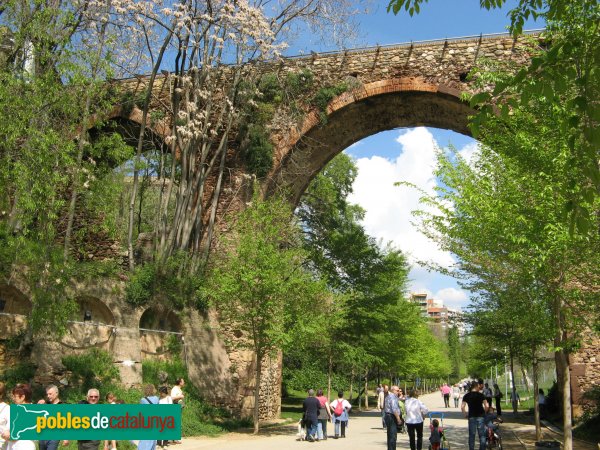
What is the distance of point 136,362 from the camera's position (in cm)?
1514

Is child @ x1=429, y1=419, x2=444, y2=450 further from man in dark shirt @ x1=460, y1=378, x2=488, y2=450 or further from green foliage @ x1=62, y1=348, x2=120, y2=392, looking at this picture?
green foliage @ x1=62, y1=348, x2=120, y2=392

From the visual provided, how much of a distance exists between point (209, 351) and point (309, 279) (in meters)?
3.51

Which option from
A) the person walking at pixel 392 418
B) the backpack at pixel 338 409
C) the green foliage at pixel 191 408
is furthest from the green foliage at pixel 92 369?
the person walking at pixel 392 418

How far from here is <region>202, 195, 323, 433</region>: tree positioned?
51.4 feet

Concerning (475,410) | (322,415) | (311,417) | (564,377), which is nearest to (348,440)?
(322,415)

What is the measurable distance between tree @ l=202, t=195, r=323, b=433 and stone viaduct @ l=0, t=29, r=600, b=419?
1524 millimetres

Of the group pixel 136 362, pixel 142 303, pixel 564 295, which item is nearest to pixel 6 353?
pixel 136 362

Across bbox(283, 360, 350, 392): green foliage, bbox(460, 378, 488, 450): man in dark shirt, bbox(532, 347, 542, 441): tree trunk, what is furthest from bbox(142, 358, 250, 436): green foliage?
bbox(283, 360, 350, 392): green foliage

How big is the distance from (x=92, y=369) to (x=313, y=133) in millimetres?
9728

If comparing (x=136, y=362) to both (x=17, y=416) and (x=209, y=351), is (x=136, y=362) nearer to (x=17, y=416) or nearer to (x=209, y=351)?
(x=209, y=351)

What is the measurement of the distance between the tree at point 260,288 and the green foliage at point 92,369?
314 centimetres

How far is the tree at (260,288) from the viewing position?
51.4ft

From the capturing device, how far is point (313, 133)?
19609mm

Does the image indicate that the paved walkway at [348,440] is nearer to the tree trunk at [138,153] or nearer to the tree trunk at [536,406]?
the tree trunk at [536,406]
